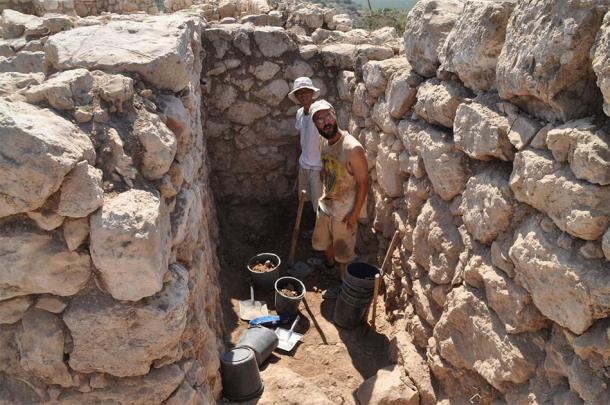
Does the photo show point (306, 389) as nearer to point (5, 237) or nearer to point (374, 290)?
point (374, 290)

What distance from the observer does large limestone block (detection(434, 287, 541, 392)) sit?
255 centimetres

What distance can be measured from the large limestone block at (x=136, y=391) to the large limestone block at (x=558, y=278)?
179cm

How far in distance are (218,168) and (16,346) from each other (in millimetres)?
4217

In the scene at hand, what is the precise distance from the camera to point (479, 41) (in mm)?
2832

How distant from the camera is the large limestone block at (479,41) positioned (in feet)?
8.91

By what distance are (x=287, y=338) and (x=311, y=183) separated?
187cm

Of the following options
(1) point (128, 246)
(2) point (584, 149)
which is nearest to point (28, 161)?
(1) point (128, 246)

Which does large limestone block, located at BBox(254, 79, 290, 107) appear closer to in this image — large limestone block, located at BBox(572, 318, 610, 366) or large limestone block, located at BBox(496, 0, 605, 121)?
large limestone block, located at BBox(496, 0, 605, 121)

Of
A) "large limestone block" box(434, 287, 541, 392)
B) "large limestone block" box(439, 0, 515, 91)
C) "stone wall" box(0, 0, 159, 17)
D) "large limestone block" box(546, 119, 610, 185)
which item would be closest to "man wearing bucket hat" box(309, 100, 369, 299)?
"large limestone block" box(439, 0, 515, 91)

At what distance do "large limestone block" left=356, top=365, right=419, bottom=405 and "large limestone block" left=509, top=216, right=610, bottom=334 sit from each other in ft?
4.52

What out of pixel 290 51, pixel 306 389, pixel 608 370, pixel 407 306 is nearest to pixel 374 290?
pixel 407 306

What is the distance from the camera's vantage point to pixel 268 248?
6.01m

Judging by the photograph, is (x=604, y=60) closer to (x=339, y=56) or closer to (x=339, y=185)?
(x=339, y=185)

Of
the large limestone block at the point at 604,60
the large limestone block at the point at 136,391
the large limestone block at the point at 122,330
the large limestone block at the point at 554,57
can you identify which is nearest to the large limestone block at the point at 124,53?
the large limestone block at the point at 122,330
